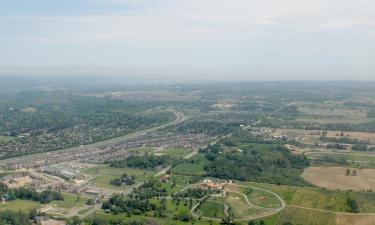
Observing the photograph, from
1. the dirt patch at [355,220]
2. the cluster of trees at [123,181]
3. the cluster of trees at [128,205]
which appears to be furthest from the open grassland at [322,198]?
the cluster of trees at [123,181]

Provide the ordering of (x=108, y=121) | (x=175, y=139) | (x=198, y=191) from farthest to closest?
(x=108, y=121) < (x=175, y=139) < (x=198, y=191)

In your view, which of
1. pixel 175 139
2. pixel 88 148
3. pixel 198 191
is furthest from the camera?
pixel 175 139

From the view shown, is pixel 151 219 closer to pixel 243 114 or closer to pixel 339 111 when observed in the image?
pixel 243 114

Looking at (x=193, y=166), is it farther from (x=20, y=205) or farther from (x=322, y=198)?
(x=20, y=205)

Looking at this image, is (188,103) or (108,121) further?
(188,103)

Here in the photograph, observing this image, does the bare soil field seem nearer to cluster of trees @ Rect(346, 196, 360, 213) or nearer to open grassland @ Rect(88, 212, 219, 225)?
cluster of trees @ Rect(346, 196, 360, 213)

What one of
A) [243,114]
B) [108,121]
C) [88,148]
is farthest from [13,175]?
[243,114]

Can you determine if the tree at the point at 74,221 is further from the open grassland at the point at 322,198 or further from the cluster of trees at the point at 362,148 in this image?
the cluster of trees at the point at 362,148
